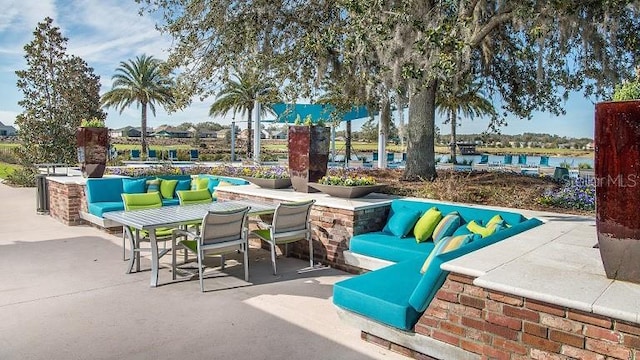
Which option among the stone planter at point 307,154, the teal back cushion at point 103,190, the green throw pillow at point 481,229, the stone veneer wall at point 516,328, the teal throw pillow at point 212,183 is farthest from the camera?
the teal throw pillow at point 212,183

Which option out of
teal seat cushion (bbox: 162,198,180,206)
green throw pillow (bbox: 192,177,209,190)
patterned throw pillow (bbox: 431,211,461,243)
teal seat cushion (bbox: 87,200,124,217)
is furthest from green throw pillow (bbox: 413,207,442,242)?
teal seat cushion (bbox: 87,200,124,217)

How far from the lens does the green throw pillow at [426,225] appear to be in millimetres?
4371

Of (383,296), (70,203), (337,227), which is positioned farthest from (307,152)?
(70,203)

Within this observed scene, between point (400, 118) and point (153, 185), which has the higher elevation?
point (400, 118)

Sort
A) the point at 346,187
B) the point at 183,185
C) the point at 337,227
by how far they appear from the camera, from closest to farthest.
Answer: the point at 337,227, the point at 346,187, the point at 183,185

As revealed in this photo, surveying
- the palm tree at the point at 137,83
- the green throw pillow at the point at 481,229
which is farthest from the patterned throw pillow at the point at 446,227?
the palm tree at the point at 137,83

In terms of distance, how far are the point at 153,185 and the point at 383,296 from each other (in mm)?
5697

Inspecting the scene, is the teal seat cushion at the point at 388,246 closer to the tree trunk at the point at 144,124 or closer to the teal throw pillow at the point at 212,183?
the teal throw pillow at the point at 212,183

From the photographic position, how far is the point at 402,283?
309 cm

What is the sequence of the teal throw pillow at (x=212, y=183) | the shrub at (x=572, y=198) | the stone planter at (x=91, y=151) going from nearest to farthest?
the shrub at (x=572, y=198) → the teal throw pillow at (x=212, y=183) → the stone planter at (x=91, y=151)

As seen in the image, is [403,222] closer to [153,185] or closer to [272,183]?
[272,183]

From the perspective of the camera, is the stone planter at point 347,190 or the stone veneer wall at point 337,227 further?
the stone planter at point 347,190

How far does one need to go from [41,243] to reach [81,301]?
2.87 meters

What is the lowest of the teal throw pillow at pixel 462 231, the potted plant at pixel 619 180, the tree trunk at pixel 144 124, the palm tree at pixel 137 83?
the teal throw pillow at pixel 462 231
